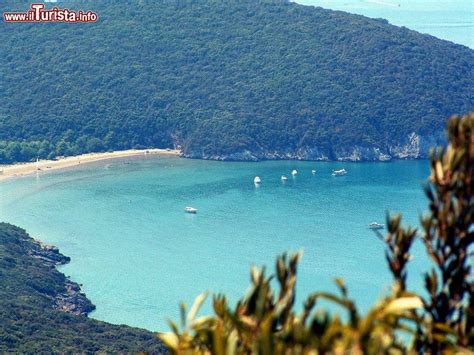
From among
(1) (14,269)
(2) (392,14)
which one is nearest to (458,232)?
(1) (14,269)

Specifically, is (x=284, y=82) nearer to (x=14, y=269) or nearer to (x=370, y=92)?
(x=370, y=92)

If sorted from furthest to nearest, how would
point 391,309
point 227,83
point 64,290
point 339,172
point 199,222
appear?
1. point 227,83
2. point 339,172
3. point 199,222
4. point 64,290
5. point 391,309

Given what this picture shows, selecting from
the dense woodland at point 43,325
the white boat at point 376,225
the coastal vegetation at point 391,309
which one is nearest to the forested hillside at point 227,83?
the white boat at point 376,225

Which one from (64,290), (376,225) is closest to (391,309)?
(64,290)

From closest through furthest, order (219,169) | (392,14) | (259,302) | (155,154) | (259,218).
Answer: (259,302) → (259,218) → (219,169) → (155,154) → (392,14)

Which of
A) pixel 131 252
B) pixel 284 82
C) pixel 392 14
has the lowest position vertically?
pixel 131 252

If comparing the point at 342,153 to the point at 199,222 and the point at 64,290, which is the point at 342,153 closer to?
the point at 199,222
